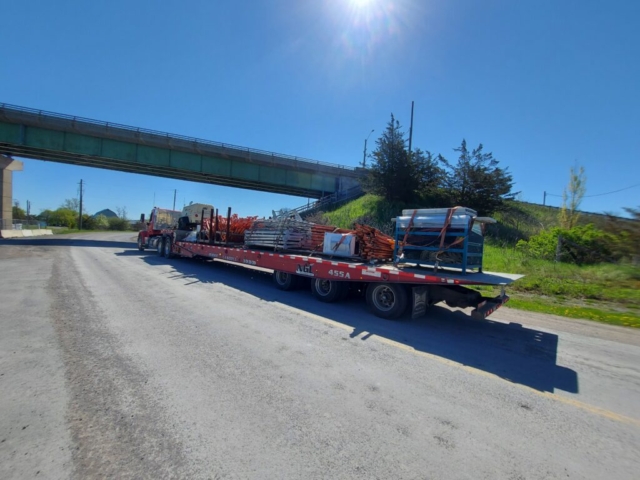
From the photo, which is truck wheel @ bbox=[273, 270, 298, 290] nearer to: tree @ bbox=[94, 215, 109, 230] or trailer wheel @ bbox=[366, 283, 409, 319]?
trailer wheel @ bbox=[366, 283, 409, 319]

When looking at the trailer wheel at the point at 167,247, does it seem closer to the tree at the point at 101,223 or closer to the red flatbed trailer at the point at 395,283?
the red flatbed trailer at the point at 395,283

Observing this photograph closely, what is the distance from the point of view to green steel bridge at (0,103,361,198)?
27.6m

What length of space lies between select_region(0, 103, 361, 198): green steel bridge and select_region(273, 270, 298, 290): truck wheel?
87.1 feet

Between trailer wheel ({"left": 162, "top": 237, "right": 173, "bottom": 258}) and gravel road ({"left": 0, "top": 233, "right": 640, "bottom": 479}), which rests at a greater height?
trailer wheel ({"left": 162, "top": 237, "right": 173, "bottom": 258})

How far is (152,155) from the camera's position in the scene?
30.8 meters

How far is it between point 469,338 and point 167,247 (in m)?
16.0

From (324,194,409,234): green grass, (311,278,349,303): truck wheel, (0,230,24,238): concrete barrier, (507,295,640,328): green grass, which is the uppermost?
(324,194,409,234): green grass

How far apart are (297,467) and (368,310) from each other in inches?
199

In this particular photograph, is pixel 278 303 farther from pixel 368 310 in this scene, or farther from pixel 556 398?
pixel 556 398

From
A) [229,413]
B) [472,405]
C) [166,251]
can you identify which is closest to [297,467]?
[229,413]

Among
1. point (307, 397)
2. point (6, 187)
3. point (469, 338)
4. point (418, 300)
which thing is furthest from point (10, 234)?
point (469, 338)

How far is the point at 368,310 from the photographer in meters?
7.33

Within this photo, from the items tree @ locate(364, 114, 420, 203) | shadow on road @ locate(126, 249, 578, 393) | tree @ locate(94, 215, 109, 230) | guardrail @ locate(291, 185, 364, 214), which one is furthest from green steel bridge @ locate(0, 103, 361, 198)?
tree @ locate(94, 215, 109, 230)

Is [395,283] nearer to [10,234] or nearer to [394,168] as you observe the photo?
[394,168]
